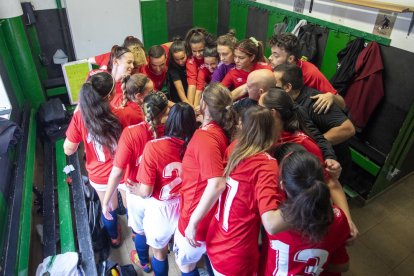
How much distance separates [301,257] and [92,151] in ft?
4.90

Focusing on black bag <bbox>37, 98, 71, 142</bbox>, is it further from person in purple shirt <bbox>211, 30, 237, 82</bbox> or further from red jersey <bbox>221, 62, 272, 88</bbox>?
red jersey <bbox>221, 62, 272, 88</bbox>

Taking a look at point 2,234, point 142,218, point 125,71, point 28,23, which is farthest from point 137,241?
point 28,23

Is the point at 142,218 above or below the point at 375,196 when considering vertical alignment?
above

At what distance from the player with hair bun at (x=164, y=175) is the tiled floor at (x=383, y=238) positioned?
28.1 inches

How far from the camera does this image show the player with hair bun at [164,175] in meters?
1.57

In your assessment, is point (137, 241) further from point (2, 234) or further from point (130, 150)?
point (2, 234)

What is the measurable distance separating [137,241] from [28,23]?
3.42m

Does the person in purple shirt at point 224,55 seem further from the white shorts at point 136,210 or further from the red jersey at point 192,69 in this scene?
the white shorts at point 136,210

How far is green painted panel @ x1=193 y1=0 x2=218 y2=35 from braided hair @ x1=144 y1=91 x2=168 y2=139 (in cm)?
380

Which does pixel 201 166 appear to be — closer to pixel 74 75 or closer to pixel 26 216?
pixel 26 216

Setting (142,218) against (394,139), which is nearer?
(142,218)

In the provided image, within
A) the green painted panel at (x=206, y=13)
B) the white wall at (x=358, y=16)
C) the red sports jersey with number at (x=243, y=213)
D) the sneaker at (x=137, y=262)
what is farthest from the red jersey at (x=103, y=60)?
the green painted panel at (x=206, y=13)

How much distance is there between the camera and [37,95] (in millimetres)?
3736

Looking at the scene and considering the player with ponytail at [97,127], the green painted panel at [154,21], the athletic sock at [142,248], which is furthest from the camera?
the green painted panel at [154,21]
